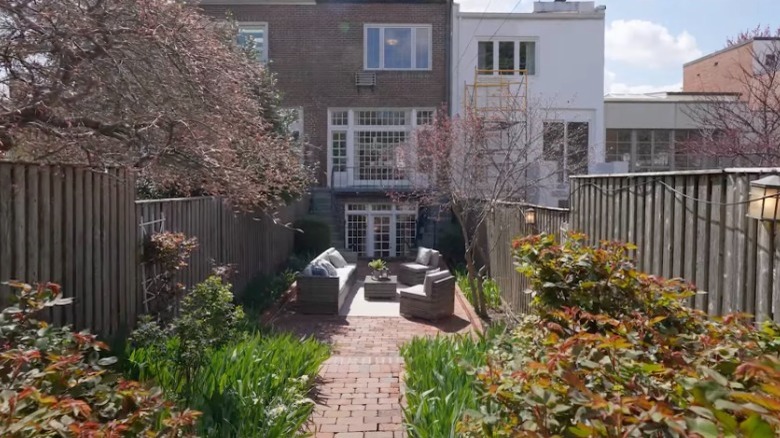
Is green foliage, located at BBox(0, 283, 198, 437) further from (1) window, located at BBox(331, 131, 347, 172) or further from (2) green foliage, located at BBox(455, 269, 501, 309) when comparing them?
(1) window, located at BBox(331, 131, 347, 172)

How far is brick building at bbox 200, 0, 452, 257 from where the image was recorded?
2092 cm

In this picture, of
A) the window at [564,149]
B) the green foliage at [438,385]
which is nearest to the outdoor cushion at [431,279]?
the green foliage at [438,385]

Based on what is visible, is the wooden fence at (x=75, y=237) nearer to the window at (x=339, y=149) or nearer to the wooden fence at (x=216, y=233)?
the wooden fence at (x=216, y=233)

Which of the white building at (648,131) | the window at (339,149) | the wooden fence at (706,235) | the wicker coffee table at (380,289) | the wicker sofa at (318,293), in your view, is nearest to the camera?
the wooden fence at (706,235)

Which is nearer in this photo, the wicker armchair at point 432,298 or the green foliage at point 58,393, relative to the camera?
the green foliage at point 58,393

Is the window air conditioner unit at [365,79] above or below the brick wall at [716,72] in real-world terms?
below

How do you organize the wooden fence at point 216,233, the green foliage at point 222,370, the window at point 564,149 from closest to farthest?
1. the green foliage at point 222,370
2. the wooden fence at point 216,233
3. the window at point 564,149

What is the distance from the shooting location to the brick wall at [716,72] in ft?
72.2

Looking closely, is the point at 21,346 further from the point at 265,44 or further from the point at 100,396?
the point at 265,44

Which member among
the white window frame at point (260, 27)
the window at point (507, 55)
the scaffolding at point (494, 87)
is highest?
the white window frame at point (260, 27)

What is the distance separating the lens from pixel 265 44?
69.3 ft

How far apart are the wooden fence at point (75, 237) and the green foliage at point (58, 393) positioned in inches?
59.3

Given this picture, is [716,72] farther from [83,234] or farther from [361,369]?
[83,234]

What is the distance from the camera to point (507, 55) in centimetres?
2112
